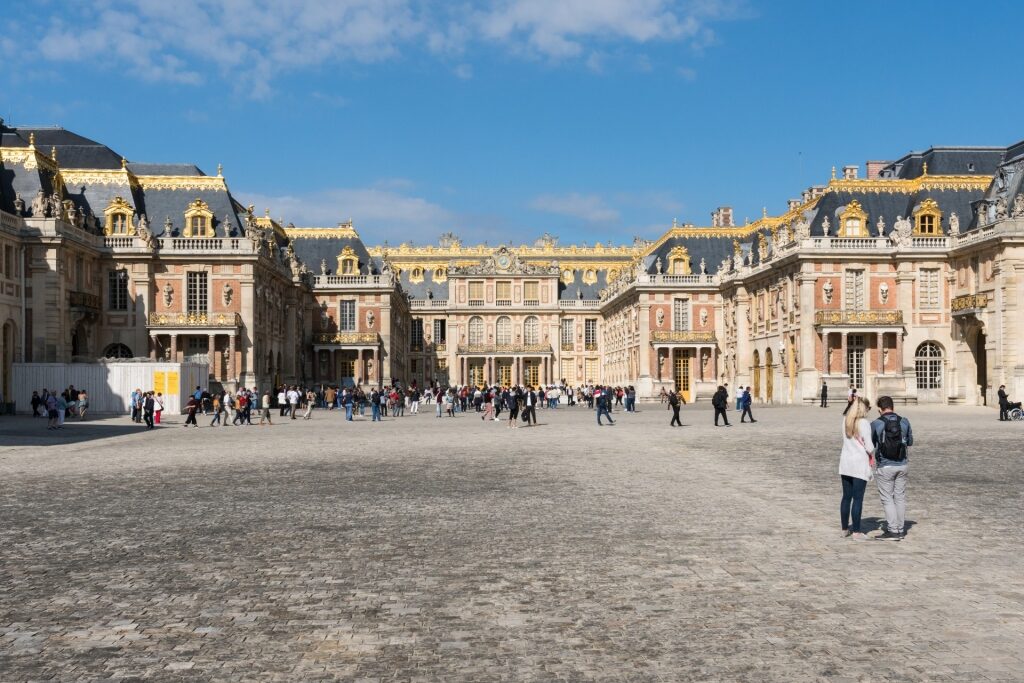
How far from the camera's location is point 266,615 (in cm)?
779

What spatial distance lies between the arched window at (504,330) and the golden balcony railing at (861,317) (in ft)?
164

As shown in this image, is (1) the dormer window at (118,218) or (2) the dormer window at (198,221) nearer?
(1) the dormer window at (118,218)

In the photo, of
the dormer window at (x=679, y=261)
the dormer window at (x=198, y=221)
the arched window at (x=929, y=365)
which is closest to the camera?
the dormer window at (x=198, y=221)

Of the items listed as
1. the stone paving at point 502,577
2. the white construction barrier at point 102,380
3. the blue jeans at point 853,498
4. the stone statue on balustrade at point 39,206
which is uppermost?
the stone statue on balustrade at point 39,206

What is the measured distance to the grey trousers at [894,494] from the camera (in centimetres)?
1095

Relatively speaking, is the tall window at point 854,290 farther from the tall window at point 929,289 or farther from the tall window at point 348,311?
the tall window at point 348,311

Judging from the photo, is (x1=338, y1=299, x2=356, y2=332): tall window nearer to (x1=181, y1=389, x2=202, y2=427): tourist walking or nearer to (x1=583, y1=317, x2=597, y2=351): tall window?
(x1=583, y1=317, x2=597, y2=351): tall window

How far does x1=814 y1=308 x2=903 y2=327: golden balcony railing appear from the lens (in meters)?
55.9

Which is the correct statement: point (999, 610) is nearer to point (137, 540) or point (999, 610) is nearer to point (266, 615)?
point (266, 615)

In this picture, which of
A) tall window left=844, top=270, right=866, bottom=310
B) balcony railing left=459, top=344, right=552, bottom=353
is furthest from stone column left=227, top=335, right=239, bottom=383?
balcony railing left=459, top=344, right=552, bottom=353

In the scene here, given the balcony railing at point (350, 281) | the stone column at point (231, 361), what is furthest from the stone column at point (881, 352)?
the balcony railing at point (350, 281)

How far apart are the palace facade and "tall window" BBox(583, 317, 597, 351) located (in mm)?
26830

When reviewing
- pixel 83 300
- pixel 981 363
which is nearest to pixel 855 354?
pixel 981 363

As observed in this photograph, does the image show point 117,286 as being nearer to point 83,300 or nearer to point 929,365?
point 83,300
